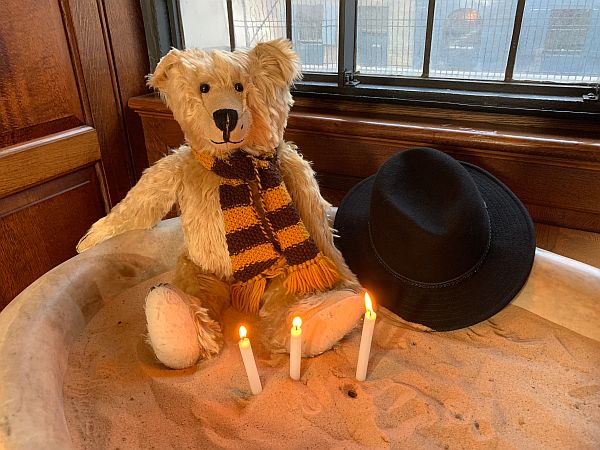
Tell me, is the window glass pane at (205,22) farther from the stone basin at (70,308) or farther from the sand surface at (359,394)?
the sand surface at (359,394)

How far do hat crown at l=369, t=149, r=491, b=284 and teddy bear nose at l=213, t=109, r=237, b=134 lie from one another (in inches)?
11.4

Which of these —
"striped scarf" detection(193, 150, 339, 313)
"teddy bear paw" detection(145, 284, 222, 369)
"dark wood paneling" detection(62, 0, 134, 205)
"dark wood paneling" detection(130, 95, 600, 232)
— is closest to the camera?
"teddy bear paw" detection(145, 284, 222, 369)

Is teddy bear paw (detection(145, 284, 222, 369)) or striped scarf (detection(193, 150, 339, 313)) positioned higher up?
striped scarf (detection(193, 150, 339, 313))

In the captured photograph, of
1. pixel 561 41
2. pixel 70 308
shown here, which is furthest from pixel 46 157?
pixel 561 41

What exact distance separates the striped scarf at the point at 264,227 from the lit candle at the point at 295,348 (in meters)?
0.13

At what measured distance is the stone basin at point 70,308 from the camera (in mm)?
589

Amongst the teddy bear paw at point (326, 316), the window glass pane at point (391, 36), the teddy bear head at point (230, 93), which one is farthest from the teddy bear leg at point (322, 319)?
the window glass pane at point (391, 36)

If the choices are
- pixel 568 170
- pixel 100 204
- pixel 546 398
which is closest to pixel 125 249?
pixel 100 204

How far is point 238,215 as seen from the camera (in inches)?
32.2

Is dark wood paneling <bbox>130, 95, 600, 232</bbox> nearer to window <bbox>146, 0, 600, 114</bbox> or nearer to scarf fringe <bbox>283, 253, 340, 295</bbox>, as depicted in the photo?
window <bbox>146, 0, 600, 114</bbox>

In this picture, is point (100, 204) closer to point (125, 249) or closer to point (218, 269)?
point (125, 249)

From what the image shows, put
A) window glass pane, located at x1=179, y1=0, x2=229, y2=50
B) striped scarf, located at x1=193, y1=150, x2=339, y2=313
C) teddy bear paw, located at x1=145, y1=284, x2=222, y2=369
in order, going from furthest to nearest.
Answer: window glass pane, located at x1=179, y1=0, x2=229, y2=50 → striped scarf, located at x1=193, y1=150, x2=339, y2=313 → teddy bear paw, located at x1=145, y1=284, x2=222, y2=369

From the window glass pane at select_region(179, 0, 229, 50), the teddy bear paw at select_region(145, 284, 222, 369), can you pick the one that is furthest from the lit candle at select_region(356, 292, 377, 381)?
the window glass pane at select_region(179, 0, 229, 50)

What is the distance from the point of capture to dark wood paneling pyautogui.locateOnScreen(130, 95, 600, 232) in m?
0.97
